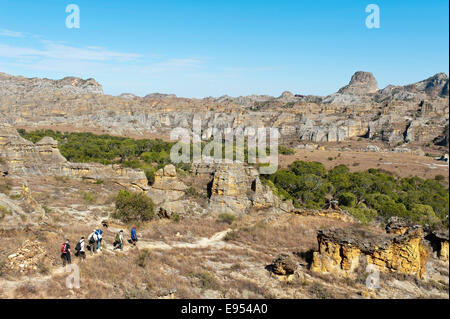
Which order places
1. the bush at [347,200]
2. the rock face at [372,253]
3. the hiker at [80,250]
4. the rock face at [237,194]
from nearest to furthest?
the hiker at [80,250], the rock face at [372,253], the rock face at [237,194], the bush at [347,200]

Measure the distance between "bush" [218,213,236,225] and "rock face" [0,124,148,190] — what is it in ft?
32.9

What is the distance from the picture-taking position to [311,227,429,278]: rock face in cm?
990

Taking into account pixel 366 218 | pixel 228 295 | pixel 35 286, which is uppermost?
pixel 35 286

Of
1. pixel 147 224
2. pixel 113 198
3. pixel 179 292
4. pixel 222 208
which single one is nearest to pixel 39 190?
pixel 113 198

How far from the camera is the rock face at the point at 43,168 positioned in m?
24.8

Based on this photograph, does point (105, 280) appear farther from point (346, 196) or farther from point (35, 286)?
point (346, 196)

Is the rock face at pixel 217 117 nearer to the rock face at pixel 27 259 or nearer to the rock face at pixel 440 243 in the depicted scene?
the rock face at pixel 440 243

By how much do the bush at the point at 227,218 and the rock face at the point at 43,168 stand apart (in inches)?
395

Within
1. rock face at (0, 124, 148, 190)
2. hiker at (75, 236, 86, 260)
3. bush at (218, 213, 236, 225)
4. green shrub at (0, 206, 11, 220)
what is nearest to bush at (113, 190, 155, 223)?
bush at (218, 213, 236, 225)

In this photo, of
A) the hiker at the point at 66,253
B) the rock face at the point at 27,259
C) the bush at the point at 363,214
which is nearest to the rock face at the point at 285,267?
the hiker at the point at 66,253

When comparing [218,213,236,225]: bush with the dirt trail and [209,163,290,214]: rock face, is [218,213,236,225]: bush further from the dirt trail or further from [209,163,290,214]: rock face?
the dirt trail

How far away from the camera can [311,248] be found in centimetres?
1253

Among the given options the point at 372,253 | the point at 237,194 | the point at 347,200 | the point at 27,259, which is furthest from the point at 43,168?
the point at 347,200

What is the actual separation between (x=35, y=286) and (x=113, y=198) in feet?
43.5
